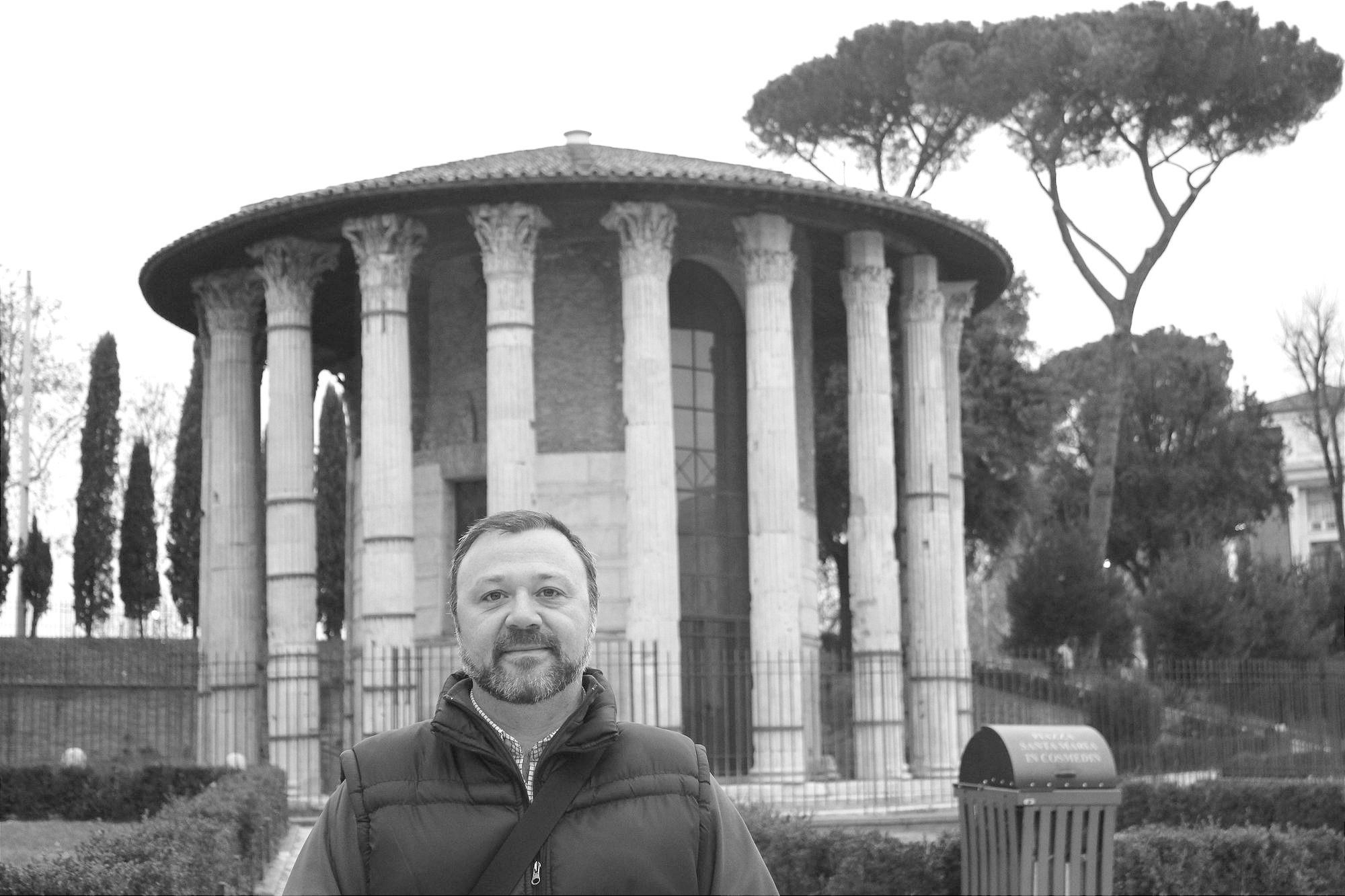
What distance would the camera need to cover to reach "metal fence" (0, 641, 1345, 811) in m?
19.9

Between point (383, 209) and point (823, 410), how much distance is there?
15.4 m

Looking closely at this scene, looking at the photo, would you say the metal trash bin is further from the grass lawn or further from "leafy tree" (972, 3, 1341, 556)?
"leafy tree" (972, 3, 1341, 556)

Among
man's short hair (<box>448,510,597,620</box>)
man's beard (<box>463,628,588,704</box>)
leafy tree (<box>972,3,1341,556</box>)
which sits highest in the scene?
leafy tree (<box>972,3,1341,556</box>)

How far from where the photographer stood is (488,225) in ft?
66.7

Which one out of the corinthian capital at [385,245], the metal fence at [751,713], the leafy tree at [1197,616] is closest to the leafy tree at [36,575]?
the metal fence at [751,713]

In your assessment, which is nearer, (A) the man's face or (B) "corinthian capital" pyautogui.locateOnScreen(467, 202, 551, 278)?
(A) the man's face

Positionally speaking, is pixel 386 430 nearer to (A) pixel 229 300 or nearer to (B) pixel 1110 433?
(A) pixel 229 300

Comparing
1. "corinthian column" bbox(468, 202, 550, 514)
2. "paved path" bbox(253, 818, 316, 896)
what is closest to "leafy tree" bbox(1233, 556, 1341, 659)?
"corinthian column" bbox(468, 202, 550, 514)

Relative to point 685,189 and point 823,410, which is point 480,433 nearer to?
point 685,189

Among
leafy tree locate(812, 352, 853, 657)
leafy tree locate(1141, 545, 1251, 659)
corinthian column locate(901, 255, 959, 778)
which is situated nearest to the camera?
corinthian column locate(901, 255, 959, 778)

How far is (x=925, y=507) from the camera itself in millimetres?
22594

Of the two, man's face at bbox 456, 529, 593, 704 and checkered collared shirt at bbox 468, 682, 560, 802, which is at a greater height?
man's face at bbox 456, 529, 593, 704

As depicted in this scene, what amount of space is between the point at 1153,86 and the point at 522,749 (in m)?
32.3

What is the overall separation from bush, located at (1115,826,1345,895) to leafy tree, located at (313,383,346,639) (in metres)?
27.1
